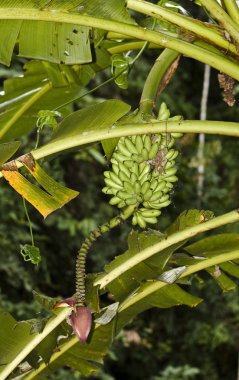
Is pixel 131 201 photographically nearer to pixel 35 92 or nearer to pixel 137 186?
pixel 137 186

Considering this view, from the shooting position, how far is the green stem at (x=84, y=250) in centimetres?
78

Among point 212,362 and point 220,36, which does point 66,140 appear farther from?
point 212,362

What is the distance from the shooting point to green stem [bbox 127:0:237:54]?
2.54 ft

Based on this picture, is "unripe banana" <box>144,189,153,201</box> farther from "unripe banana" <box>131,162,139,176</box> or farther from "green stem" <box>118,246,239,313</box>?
"green stem" <box>118,246,239,313</box>

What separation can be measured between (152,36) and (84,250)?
25 cm

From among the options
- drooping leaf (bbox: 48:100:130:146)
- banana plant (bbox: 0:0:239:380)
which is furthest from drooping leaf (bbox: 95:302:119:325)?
drooping leaf (bbox: 48:100:130:146)

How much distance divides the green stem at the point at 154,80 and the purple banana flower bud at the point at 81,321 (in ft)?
0.79

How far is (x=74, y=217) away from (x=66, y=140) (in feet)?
6.98

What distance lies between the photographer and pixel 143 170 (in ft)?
2.64

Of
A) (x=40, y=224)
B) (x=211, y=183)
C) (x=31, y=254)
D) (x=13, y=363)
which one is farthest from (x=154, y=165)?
(x=211, y=183)

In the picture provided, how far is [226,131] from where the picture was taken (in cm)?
77

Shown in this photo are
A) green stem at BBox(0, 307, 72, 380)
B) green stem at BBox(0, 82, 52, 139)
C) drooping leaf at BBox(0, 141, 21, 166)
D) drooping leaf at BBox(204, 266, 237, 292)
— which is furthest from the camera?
green stem at BBox(0, 82, 52, 139)

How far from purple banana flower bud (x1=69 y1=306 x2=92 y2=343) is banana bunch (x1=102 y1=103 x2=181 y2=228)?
0.42ft

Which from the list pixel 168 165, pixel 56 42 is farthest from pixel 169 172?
pixel 56 42
